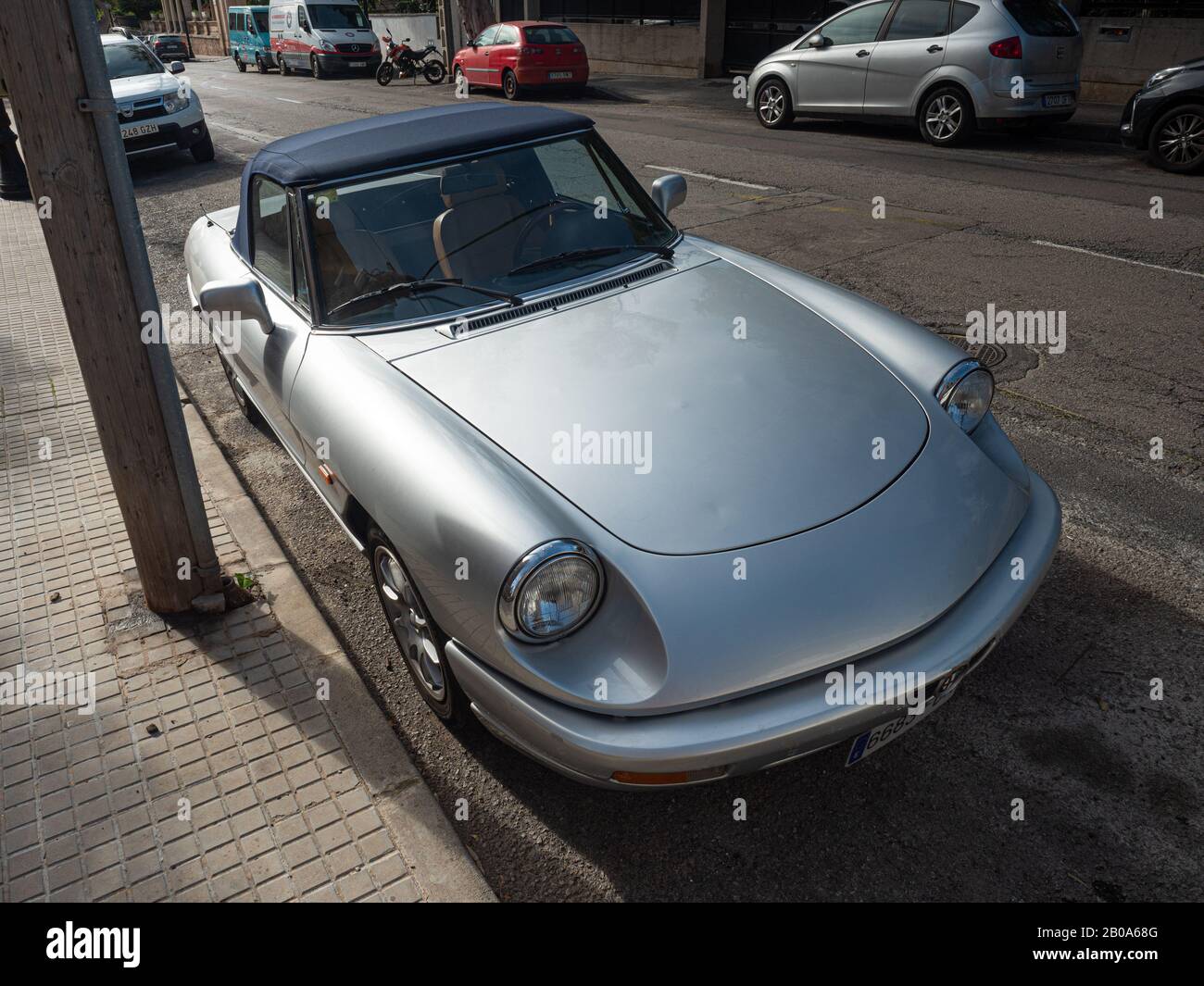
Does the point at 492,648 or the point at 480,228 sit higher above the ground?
the point at 480,228

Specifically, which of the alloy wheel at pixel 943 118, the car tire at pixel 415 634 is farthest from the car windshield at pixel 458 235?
the alloy wheel at pixel 943 118

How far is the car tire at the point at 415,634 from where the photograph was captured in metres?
2.51

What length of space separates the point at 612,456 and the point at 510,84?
18.1 metres

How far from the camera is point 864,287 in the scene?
6000 mm

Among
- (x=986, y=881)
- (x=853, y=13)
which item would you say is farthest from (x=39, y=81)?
(x=853, y=13)

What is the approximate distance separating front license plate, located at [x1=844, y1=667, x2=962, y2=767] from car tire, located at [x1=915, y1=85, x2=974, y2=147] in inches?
408

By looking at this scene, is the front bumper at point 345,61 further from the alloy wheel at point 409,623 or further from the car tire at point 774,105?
the alloy wheel at point 409,623

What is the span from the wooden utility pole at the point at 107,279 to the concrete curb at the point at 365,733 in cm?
31

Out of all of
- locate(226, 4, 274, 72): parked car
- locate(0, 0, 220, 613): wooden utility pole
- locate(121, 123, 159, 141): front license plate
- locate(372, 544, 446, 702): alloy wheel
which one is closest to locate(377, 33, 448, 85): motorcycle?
locate(226, 4, 274, 72): parked car

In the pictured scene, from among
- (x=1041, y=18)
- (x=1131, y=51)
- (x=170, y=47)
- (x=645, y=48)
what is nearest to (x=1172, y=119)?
(x=1041, y=18)

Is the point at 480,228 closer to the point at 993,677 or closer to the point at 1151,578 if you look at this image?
the point at 993,677

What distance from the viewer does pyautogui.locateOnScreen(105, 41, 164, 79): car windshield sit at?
40.0ft

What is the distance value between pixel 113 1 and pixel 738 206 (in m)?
81.2

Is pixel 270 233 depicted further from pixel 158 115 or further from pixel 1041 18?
pixel 1041 18
